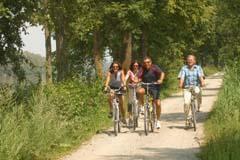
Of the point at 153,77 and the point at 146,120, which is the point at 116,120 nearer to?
the point at 146,120

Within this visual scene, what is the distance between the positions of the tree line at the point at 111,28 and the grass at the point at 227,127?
8.16 ft

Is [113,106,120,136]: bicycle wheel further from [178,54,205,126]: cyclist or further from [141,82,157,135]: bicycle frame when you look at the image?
[178,54,205,126]: cyclist

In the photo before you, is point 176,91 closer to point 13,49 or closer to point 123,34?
point 123,34

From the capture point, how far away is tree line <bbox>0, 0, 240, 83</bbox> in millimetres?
13938

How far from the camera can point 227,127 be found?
46.9 feet

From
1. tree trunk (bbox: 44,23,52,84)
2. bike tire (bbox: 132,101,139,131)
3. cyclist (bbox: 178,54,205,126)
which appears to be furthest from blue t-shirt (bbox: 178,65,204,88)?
tree trunk (bbox: 44,23,52,84)

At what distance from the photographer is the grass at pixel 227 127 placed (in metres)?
11.3

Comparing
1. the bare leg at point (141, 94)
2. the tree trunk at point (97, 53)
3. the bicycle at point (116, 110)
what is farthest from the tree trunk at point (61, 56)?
the tree trunk at point (97, 53)

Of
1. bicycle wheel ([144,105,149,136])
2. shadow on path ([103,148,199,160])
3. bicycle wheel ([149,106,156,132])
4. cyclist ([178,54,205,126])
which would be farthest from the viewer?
cyclist ([178,54,205,126])

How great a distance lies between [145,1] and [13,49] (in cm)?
1925

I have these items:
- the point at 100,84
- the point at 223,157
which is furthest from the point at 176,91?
the point at 223,157

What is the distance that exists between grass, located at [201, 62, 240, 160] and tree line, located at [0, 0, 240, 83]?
2488 mm

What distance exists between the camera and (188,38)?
154 ft

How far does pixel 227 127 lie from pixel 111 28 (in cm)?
2161
